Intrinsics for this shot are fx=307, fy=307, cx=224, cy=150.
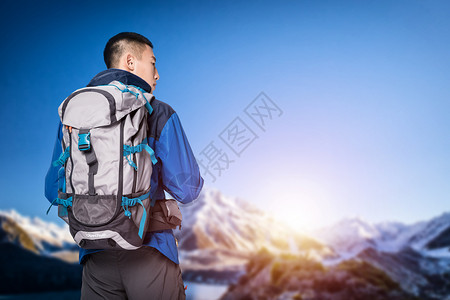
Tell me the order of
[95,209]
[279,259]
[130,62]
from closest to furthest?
[95,209]
[130,62]
[279,259]

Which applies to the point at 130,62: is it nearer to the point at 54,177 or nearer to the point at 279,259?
the point at 54,177

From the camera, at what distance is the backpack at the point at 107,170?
742mm

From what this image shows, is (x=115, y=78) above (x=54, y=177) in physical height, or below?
above

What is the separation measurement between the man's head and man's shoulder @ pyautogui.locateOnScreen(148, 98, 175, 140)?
0.16 meters

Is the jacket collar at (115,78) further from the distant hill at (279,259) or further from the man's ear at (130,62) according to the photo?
the distant hill at (279,259)

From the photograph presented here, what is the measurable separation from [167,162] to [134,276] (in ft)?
1.01

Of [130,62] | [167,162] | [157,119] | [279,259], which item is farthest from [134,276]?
[279,259]

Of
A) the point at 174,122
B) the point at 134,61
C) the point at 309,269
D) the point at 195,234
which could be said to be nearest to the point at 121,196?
the point at 174,122

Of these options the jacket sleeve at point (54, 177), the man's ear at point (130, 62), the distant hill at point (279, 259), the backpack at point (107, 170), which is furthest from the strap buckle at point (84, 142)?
the distant hill at point (279, 259)

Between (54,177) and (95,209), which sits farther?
(54,177)

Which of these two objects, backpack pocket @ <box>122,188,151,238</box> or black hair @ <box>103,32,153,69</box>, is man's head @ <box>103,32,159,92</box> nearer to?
black hair @ <box>103,32,153,69</box>

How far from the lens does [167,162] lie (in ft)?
2.77

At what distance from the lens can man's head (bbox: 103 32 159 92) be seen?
1001 millimetres

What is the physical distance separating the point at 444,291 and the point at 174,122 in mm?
3368
